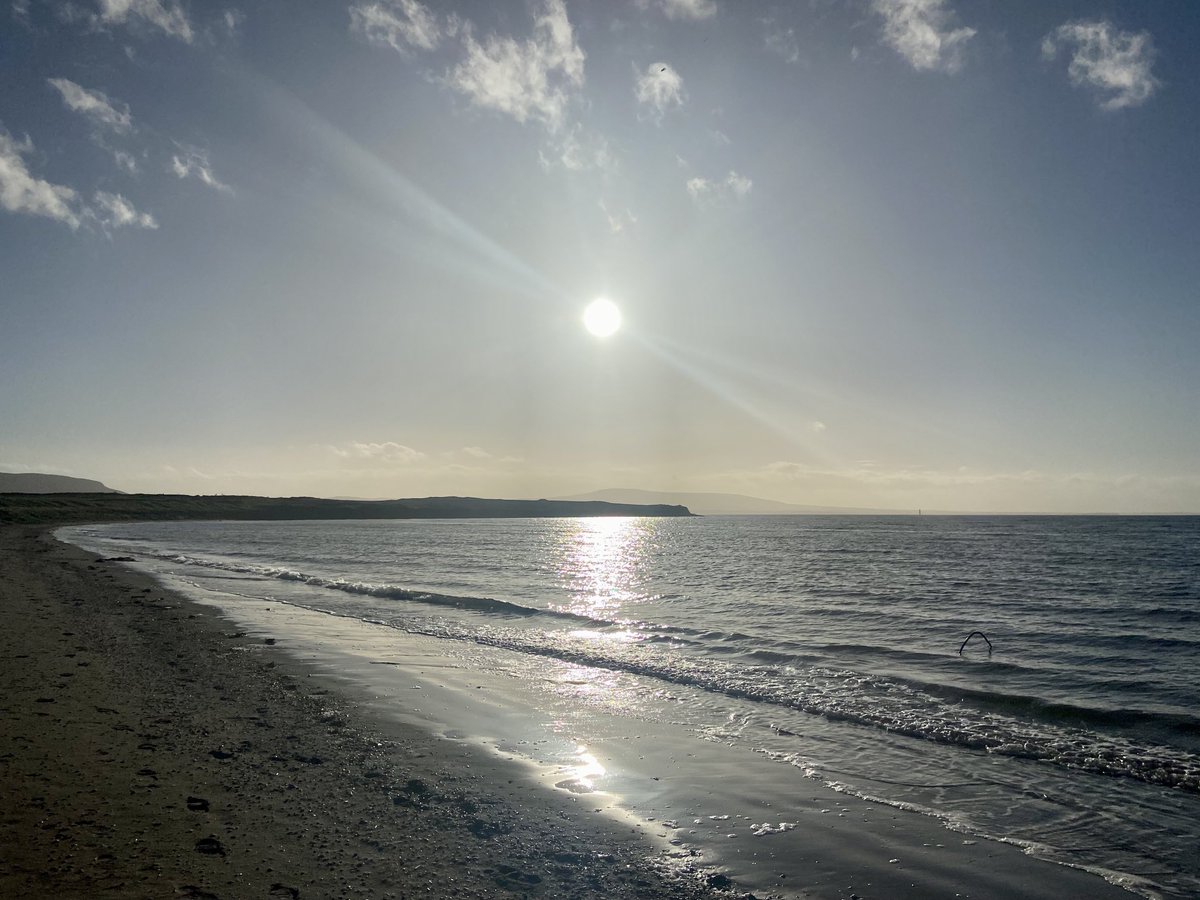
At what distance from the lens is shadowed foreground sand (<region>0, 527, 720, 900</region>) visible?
223 inches

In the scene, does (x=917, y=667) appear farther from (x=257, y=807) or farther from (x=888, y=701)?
(x=257, y=807)

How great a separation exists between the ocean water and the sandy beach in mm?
1364

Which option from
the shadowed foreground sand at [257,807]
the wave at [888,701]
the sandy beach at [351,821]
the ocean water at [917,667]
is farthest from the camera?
the wave at [888,701]

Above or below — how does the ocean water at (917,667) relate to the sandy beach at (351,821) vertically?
below

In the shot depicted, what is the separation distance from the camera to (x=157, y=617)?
20078 mm

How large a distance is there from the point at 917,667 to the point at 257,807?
15.9 m

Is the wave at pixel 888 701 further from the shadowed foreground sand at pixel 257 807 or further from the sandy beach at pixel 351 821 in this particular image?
the shadowed foreground sand at pixel 257 807

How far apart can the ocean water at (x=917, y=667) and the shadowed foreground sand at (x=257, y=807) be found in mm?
4204

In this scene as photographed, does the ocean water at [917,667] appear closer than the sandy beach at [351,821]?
No

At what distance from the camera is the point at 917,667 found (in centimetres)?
1742

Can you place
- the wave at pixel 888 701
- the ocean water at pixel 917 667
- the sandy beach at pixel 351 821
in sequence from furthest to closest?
the wave at pixel 888 701 < the ocean water at pixel 917 667 < the sandy beach at pixel 351 821

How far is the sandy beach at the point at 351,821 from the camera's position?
19.0 feet

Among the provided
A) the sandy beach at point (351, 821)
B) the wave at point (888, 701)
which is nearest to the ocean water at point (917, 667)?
the wave at point (888, 701)

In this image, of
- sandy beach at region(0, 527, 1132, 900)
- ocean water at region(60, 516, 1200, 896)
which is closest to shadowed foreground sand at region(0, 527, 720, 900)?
sandy beach at region(0, 527, 1132, 900)
